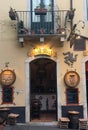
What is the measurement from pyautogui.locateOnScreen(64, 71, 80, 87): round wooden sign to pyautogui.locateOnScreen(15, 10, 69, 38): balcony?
1.74 metres

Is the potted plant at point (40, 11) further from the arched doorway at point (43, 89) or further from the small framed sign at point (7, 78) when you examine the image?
the small framed sign at point (7, 78)

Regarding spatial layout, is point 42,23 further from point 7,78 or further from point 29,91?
point 29,91

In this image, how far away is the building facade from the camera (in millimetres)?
14680

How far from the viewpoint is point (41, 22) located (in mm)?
15008

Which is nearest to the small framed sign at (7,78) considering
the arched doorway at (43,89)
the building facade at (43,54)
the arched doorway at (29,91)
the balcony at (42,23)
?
the building facade at (43,54)

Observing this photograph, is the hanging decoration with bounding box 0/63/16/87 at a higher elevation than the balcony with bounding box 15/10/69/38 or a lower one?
lower

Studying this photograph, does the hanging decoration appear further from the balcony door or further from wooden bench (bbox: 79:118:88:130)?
wooden bench (bbox: 79:118:88:130)

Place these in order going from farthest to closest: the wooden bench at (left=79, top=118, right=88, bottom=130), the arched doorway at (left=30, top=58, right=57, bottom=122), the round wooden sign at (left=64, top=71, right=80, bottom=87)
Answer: the arched doorway at (left=30, top=58, right=57, bottom=122) → the round wooden sign at (left=64, top=71, right=80, bottom=87) → the wooden bench at (left=79, top=118, right=88, bottom=130)

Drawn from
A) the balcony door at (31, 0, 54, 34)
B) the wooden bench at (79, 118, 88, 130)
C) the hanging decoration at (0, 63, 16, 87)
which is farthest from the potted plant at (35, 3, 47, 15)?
the wooden bench at (79, 118, 88, 130)

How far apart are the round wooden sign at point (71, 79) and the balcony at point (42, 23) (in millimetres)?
1740

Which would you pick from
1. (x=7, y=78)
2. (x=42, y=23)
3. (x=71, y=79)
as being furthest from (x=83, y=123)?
(x=42, y=23)

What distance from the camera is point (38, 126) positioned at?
14305 mm

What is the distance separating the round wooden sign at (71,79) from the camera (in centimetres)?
1464

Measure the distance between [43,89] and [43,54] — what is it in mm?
2486
